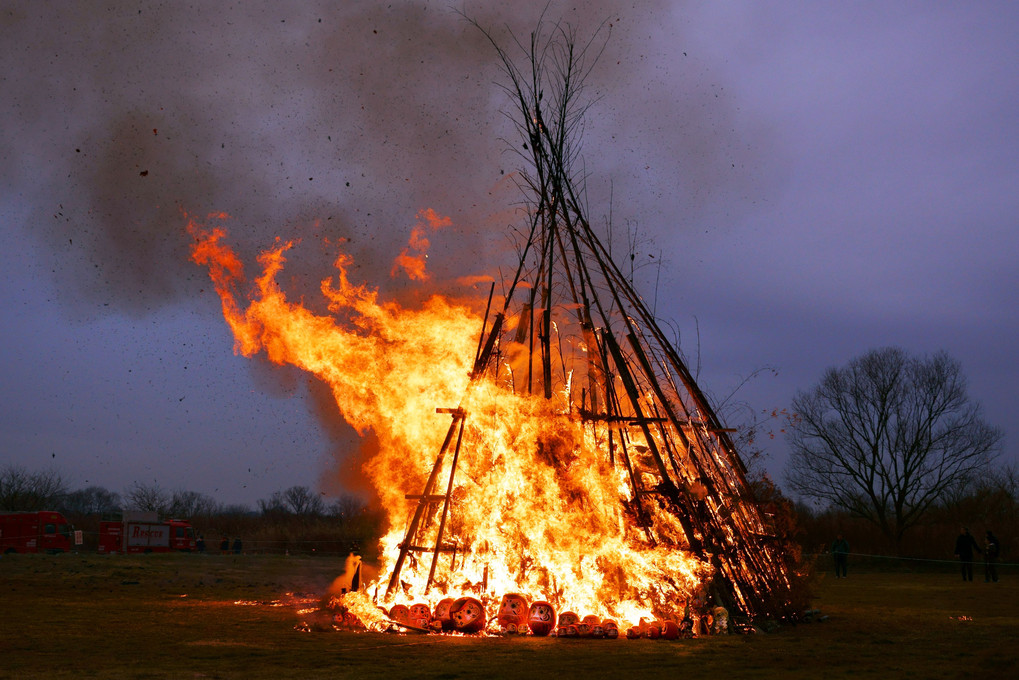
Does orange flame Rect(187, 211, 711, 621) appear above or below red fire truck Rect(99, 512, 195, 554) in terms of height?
above

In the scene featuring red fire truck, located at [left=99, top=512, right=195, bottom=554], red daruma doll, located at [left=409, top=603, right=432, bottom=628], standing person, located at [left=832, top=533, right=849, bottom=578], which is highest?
standing person, located at [left=832, top=533, right=849, bottom=578]

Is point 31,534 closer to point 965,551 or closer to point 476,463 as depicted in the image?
point 476,463

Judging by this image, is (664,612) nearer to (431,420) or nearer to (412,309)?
(431,420)

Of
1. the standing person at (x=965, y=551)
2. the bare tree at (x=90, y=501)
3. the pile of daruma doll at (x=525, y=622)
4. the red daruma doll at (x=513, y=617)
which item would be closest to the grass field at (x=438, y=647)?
the pile of daruma doll at (x=525, y=622)

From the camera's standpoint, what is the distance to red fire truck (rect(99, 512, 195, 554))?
40625 mm

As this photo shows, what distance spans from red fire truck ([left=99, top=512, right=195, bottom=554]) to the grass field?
2352 centimetres

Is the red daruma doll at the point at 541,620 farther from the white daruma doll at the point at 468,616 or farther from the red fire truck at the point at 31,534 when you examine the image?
the red fire truck at the point at 31,534

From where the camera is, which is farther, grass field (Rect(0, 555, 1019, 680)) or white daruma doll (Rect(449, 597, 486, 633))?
white daruma doll (Rect(449, 597, 486, 633))

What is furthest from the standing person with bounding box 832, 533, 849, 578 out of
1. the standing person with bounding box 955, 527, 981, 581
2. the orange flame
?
the orange flame

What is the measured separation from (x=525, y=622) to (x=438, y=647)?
167 centimetres

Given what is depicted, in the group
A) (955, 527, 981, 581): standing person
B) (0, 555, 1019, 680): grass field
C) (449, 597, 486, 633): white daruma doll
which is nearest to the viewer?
(0, 555, 1019, 680): grass field

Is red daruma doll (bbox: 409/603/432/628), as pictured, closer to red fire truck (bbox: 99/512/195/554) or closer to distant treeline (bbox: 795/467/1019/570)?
distant treeline (bbox: 795/467/1019/570)

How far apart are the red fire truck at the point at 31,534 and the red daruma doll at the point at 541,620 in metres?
34.4

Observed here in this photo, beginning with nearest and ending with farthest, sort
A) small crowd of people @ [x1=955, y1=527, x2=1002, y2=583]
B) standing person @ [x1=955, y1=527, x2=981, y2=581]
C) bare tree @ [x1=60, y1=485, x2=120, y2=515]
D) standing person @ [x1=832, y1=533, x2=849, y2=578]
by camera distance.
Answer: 1. small crowd of people @ [x1=955, y1=527, x2=1002, y2=583]
2. standing person @ [x1=955, y1=527, x2=981, y2=581]
3. standing person @ [x1=832, y1=533, x2=849, y2=578]
4. bare tree @ [x1=60, y1=485, x2=120, y2=515]
